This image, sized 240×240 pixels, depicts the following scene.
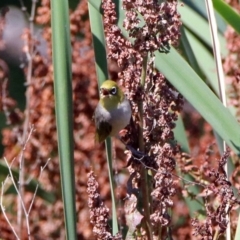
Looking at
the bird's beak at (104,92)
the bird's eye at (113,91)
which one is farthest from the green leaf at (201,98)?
the bird's eye at (113,91)

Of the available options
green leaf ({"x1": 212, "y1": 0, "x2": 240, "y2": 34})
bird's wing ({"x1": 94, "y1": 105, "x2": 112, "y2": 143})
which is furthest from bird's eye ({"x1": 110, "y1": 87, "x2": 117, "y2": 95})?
green leaf ({"x1": 212, "y1": 0, "x2": 240, "y2": 34})

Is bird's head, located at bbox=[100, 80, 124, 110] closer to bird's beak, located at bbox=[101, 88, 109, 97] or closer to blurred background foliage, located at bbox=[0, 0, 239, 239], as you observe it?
bird's beak, located at bbox=[101, 88, 109, 97]

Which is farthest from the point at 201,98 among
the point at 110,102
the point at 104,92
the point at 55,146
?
the point at 55,146

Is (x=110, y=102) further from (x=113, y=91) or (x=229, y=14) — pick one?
(x=229, y=14)

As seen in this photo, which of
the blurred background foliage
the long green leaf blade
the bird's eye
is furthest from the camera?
the blurred background foliage

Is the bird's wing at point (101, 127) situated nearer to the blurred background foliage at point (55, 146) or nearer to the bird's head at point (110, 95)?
the bird's head at point (110, 95)

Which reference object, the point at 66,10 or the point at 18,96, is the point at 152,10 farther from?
the point at 18,96

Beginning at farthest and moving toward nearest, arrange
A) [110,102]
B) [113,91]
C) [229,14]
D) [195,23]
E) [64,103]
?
[195,23] → [110,102] → [113,91] → [229,14] → [64,103]

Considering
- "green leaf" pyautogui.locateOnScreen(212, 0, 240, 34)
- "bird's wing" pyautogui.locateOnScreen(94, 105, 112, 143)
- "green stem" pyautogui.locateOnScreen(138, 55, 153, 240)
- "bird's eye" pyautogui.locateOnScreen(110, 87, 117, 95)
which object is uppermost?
"green leaf" pyautogui.locateOnScreen(212, 0, 240, 34)
